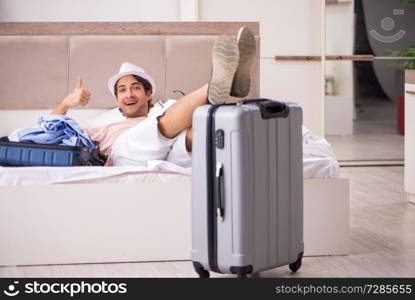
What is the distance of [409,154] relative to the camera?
17.1 feet

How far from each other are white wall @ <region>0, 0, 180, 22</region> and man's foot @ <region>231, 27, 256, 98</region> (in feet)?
9.71

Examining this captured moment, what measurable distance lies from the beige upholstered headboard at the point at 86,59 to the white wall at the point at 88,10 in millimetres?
1600

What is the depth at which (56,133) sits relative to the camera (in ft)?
13.0

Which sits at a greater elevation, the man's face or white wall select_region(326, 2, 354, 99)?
white wall select_region(326, 2, 354, 99)

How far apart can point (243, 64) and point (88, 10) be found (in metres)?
3.03

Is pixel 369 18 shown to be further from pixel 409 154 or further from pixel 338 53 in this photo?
pixel 409 154

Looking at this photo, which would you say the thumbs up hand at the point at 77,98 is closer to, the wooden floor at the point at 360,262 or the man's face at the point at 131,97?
the man's face at the point at 131,97

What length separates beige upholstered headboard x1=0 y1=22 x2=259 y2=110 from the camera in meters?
4.73

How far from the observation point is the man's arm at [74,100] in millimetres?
4301

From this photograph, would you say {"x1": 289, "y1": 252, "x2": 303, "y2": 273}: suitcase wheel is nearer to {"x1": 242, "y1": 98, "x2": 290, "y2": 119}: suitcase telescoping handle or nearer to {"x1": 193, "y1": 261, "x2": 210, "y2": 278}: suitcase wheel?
{"x1": 193, "y1": 261, "x2": 210, "y2": 278}: suitcase wheel

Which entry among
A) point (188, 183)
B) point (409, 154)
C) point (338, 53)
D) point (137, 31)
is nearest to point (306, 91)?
point (338, 53)

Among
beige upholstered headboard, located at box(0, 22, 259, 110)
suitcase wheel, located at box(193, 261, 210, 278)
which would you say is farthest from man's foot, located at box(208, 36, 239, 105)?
beige upholstered headboard, located at box(0, 22, 259, 110)

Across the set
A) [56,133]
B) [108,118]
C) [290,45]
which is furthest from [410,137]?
[56,133]

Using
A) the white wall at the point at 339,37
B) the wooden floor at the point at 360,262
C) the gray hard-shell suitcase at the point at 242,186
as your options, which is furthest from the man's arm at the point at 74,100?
the white wall at the point at 339,37
